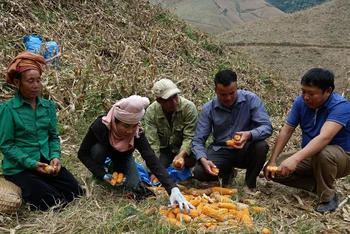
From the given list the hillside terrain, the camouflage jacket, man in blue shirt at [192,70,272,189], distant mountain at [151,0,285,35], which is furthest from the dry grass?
distant mountain at [151,0,285,35]

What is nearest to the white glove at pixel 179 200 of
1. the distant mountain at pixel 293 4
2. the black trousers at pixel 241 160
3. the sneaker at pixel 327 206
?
the black trousers at pixel 241 160

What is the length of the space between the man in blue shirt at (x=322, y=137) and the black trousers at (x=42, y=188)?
178cm

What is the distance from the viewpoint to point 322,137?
298cm

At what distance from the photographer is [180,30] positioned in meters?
10.9

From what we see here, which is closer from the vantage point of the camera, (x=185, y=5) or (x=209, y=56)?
(x=209, y=56)

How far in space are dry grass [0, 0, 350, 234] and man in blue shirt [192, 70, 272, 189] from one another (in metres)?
0.33

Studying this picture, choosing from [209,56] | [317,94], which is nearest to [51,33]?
[209,56]

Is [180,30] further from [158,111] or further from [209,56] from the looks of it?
[158,111]

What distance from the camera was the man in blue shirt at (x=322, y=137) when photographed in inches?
118

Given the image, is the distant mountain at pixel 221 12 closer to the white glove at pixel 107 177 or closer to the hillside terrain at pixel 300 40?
the hillside terrain at pixel 300 40

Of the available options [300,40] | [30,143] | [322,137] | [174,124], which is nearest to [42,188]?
[30,143]

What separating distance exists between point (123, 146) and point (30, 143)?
77 cm

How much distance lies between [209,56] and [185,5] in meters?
48.8

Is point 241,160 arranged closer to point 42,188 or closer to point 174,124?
point 174,124
